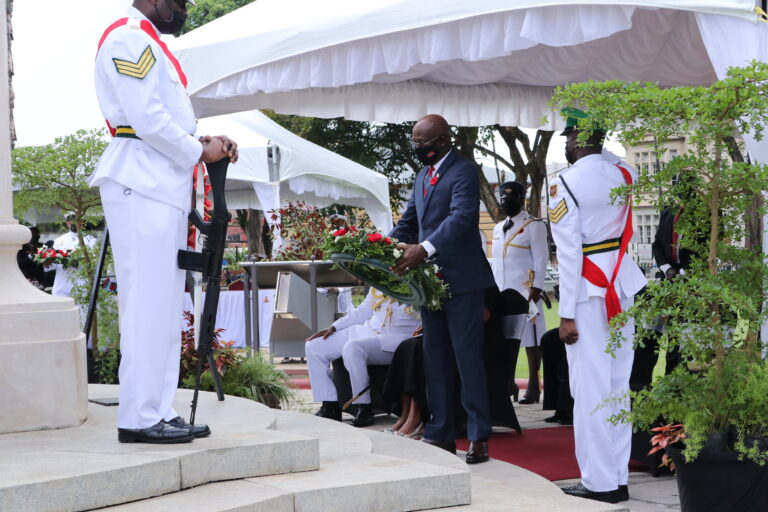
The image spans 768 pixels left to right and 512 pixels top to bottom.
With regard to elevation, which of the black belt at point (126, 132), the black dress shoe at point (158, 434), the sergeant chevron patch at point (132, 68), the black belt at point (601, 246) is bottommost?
the black dress shoe at point (158, 434)

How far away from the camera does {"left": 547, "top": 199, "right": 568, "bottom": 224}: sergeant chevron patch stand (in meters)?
5.42

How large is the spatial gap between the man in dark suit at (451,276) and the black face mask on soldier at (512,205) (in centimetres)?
330

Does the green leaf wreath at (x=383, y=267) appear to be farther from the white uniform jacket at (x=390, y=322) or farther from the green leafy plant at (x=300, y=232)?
the green leafy plant at (x=300, y=232)

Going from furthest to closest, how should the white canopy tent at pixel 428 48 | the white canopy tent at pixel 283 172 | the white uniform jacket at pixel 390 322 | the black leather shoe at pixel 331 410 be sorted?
1. the white canopy tent at pixel 283 172
2. the black leather shoe at pixel 331 410
3. the white uniform jacket at pixel 390 322
4. the white canopy tent at pixel 428 48

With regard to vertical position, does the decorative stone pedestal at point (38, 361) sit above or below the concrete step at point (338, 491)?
above

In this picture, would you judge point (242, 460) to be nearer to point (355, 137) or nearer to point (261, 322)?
point (261, 322)

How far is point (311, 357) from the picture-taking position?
8328 mm

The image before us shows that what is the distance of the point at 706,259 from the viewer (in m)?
4.38

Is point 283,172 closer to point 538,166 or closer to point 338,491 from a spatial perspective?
point 538,166

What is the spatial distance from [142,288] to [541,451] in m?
3.70

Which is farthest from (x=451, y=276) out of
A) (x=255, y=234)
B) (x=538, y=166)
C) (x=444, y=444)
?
(x=255, y=234)

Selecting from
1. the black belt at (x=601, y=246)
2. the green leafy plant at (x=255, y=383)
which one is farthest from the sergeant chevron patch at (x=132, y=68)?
the green leafy plant at (x=255, y=383)

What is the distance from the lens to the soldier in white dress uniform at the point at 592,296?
17.7ft

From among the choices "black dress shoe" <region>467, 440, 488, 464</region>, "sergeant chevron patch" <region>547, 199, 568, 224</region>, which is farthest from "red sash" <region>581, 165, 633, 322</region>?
"black dress shoe" <region>467, 440, 488, 464</region>
